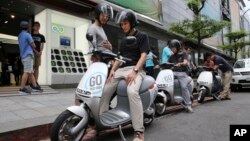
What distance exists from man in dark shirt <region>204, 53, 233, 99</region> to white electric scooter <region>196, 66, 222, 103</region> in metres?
0.24

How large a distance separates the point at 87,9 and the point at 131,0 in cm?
407

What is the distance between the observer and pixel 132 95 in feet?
13.7

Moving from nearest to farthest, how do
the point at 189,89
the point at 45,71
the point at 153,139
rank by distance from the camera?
the point at 153,139, the point at 189,89, the point at 45,71

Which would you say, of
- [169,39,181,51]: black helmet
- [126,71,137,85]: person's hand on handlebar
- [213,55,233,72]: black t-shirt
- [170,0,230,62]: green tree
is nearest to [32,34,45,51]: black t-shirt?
[169,39,181,51]: black helmet

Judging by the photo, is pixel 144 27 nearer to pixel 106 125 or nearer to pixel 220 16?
pixel 106 125

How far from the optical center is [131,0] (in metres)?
15.3

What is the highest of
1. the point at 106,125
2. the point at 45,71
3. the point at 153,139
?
the point at 45,71

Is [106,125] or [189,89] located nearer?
[106,125]

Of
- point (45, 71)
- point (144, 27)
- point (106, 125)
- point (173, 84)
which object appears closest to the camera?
point (106, 125)

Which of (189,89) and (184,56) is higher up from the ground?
(184,56)

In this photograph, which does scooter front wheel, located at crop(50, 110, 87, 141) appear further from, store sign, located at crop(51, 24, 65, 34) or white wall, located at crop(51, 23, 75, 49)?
store sign, located at crop(51, 24, 65, 34)

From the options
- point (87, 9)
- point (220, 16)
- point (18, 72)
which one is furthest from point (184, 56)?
point (220, 16)

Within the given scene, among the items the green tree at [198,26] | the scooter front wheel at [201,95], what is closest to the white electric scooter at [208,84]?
the scooter front wheel at [201,95]

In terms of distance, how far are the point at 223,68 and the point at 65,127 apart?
24.7 ft
